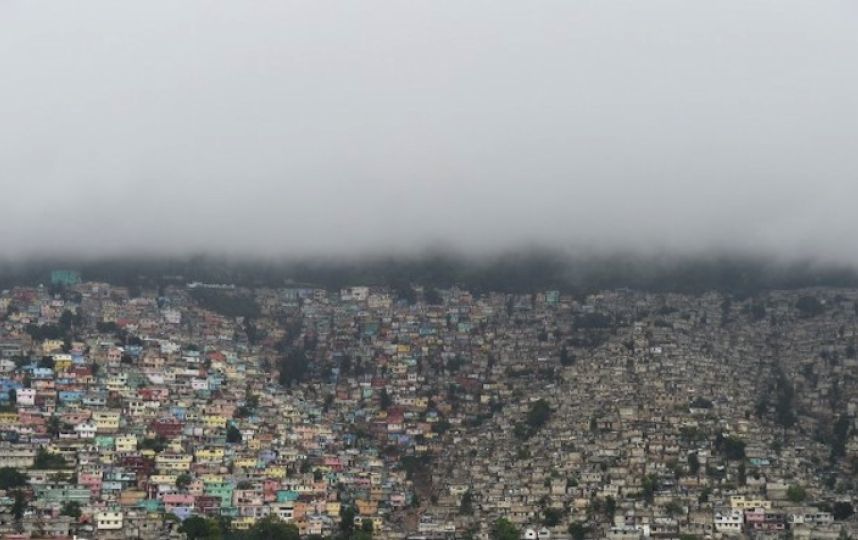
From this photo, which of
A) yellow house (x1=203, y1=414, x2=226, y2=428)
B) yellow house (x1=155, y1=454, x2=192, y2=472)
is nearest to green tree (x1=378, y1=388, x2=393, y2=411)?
yellow house (x1=203, y1=414, x2=226, y2=428)

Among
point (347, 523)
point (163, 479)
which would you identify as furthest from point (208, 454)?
point (347, 523)

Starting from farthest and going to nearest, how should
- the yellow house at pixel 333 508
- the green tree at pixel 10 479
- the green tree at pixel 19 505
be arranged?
the yellow house at pixel 333 508, the green tree at pixel 10 479, the green tree at pixel 19 505

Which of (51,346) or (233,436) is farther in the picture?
(51,346)

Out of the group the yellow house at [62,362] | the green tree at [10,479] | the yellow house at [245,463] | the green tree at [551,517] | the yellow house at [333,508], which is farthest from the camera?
the yellow house at [62,362]

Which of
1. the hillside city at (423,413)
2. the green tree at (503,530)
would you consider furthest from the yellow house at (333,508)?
the green tree at (503,530)

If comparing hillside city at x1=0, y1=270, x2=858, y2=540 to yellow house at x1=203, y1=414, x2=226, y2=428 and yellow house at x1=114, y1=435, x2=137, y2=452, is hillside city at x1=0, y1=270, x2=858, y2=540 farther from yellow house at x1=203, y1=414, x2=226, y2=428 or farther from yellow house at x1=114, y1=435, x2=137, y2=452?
yellow house at x1=203, y1=414, x2=226, y2=428

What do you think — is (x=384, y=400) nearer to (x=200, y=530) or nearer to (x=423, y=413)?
(x=423, y=413)

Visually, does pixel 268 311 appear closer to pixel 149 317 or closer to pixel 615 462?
pixel 149 317

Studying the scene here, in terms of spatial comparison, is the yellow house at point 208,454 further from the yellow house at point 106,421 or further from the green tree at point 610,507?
the green tree at point 610,507

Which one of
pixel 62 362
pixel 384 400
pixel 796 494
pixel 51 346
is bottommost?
pixel 796 494
